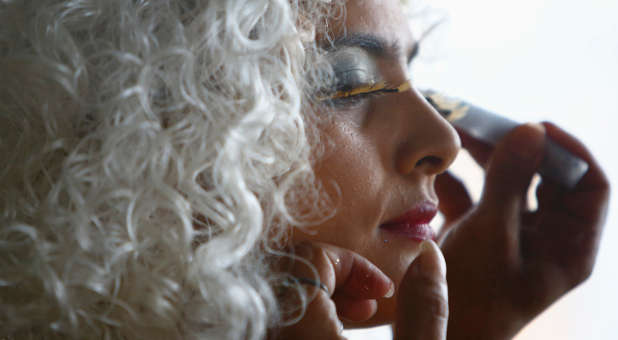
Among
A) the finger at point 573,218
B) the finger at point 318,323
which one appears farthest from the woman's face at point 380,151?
the finger at point 573,218

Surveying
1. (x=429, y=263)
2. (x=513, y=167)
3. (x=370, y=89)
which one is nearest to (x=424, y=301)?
(x=429, y=263)

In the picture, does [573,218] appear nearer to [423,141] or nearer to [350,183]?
[423,141]

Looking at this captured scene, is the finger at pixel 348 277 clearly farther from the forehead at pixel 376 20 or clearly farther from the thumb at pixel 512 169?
the thumb at pixel 512 169

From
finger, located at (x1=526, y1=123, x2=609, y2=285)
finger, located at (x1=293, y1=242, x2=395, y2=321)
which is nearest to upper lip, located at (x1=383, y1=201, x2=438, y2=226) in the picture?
finger, located at (x1=293, y1=242, x2=395, y2=321)

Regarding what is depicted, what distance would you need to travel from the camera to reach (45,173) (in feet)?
1.88

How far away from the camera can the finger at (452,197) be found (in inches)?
44.5

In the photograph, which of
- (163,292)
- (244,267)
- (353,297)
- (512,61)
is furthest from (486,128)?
(163,292)

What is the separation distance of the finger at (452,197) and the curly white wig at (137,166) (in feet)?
2.18

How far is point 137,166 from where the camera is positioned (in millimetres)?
566

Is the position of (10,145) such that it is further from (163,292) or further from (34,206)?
(163,292)

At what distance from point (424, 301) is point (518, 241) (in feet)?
1.74

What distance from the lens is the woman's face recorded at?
26.4 inches

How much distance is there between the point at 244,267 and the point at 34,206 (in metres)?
0.28

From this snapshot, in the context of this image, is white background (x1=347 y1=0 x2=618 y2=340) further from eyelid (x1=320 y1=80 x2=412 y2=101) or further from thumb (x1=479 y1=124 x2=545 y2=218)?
eyelid (x1=320 y1=80 x2=412 y2=101)
